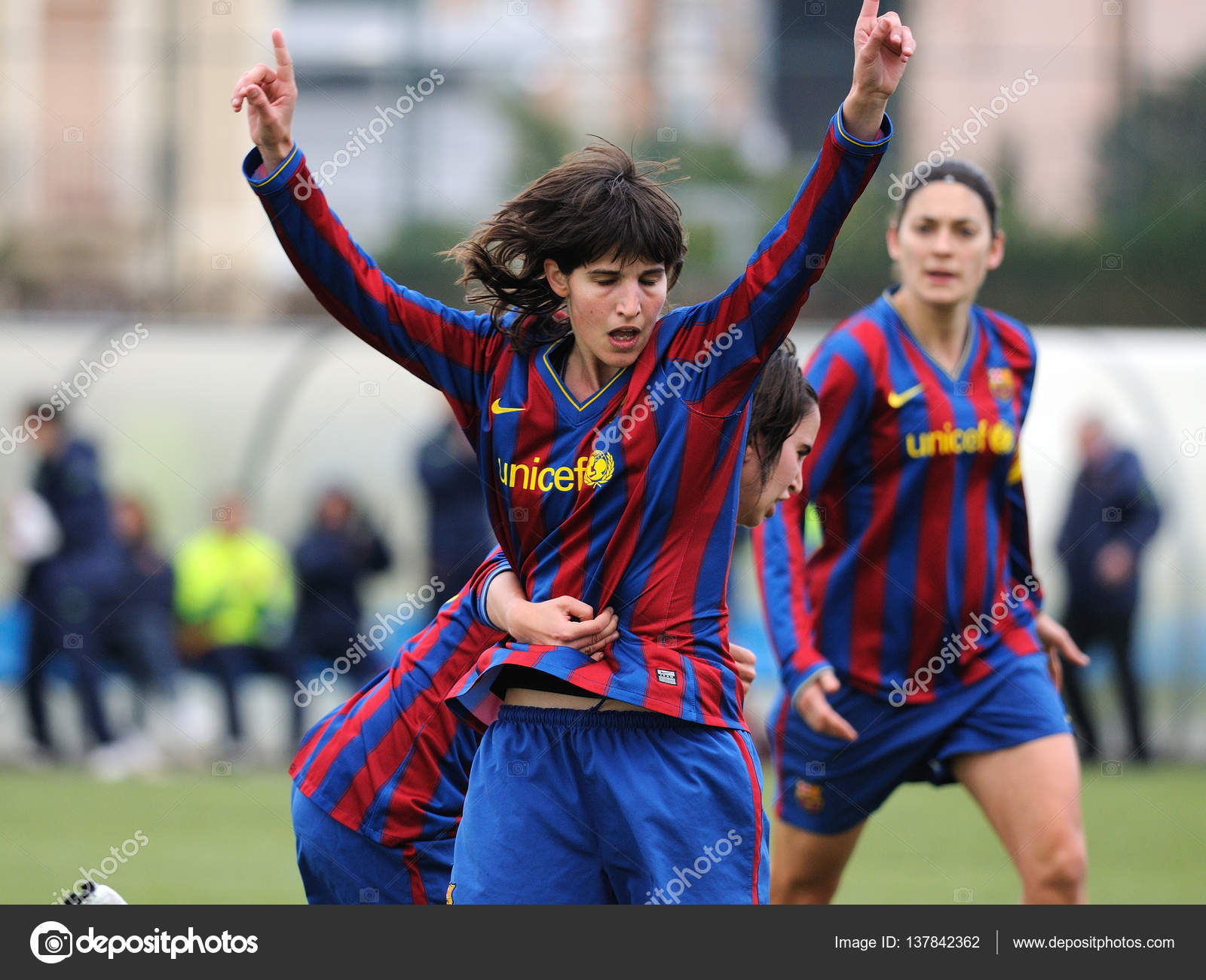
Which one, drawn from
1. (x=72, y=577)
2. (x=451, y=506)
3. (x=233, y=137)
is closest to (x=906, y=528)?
(x=451, y=506)

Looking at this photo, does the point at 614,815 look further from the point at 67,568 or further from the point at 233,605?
the point at 233,605

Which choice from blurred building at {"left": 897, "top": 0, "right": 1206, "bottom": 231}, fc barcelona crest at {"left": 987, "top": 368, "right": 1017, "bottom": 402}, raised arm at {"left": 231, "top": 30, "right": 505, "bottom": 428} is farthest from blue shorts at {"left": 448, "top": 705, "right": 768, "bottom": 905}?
blurred building at {"left": 897, "top": 0, "right": 1206, "bottom": 231}

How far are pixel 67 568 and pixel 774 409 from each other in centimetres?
840

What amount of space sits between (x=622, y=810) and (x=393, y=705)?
0.85 metres

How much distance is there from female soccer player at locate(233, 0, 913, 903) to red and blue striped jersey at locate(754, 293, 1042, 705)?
134 centimetres

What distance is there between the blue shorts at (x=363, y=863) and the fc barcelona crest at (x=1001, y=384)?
6.36 feet

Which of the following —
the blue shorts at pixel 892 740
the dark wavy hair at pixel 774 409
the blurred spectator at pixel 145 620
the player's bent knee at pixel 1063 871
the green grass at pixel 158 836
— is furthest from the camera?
the blurred spectator at pixel 145 620

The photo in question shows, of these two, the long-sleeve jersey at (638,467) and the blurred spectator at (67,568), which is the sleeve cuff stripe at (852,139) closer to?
the long-sleeve jersey at (638,467)

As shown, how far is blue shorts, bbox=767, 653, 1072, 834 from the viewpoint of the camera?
14.5 feet

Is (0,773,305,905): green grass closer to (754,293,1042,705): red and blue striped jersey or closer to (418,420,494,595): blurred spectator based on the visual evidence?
(418,420,494,595): blurred spectator

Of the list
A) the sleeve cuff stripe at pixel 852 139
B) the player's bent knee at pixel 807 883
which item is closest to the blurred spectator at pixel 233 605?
the player's bent knee at pixel 807 883

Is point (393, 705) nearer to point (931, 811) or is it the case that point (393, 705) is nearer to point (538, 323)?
point (538, 323)

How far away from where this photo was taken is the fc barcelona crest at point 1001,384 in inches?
181
